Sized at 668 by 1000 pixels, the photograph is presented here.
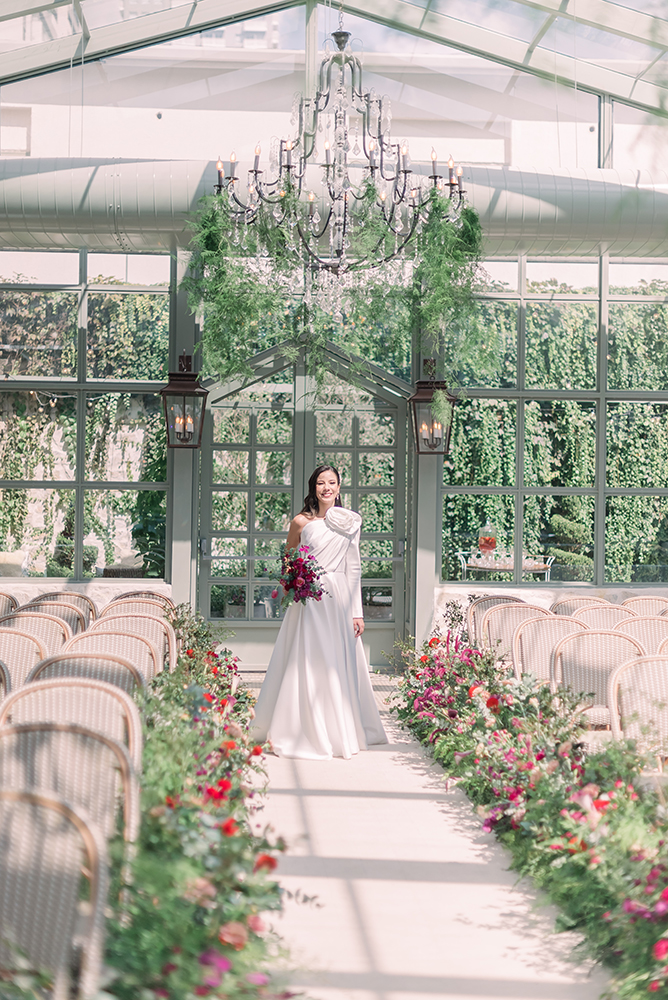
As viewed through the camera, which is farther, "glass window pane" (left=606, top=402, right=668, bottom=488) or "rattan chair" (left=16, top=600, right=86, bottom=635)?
"glass window pane" (left=606, top=402, right=668, bottom=488)

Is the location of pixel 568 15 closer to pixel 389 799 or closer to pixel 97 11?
pixel 97 11

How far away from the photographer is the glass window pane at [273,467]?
859 centimetres

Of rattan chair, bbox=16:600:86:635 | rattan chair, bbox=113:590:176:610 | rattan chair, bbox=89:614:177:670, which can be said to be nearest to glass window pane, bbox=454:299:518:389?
rattan chair, bbox=113:590:176:610

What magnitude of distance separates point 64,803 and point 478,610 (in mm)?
5176

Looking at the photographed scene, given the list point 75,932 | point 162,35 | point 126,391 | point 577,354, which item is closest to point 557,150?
point 577,354

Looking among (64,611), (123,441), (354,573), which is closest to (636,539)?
(354,573)

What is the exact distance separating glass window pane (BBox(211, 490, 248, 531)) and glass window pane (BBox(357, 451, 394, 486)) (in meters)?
1.13

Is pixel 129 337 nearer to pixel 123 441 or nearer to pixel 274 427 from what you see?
pixel 123 441

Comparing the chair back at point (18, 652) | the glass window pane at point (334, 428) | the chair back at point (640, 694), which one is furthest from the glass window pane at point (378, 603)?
the chair back at point (640, 694)

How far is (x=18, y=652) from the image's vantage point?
4.72 meters

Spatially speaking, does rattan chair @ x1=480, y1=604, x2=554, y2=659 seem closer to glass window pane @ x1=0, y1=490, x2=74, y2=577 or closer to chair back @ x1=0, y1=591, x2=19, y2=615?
chair back @ x1=0, y1=591, x2=19, y2=615

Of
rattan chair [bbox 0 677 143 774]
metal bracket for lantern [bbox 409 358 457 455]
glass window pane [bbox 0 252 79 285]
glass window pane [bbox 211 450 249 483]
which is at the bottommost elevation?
rattan chair [bbox 0 677 143 774]

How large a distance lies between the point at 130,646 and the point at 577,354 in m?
5.71

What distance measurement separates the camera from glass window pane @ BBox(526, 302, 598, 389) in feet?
28.3
